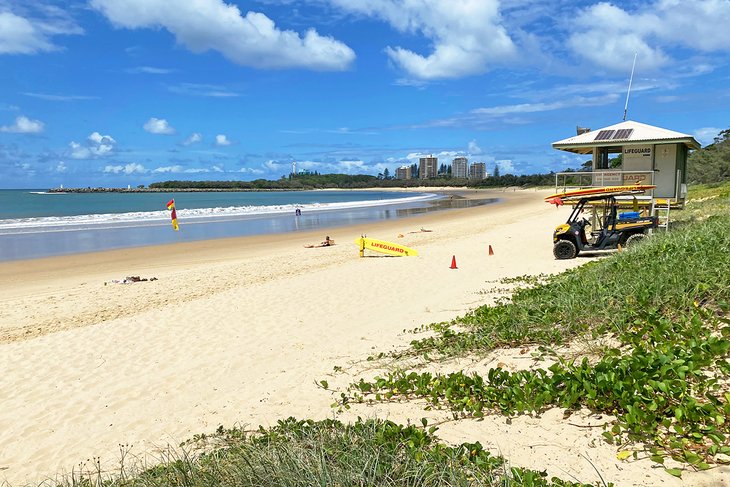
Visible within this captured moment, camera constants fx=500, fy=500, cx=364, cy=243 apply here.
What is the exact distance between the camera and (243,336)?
7992 mm

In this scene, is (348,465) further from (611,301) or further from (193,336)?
(193,336)

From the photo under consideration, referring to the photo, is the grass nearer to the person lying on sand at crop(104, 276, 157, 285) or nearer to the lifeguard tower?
the lifeguard tower

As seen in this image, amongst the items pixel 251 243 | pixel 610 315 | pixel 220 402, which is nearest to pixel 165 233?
pixel 251 243

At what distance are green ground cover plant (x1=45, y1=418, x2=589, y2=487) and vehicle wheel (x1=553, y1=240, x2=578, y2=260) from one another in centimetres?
1063

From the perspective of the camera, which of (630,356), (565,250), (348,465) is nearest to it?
(348,465)

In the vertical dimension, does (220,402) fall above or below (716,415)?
below

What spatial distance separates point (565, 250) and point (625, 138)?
15.3 ft

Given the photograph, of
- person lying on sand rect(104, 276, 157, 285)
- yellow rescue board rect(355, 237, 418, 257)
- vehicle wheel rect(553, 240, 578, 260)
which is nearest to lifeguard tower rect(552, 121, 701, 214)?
vehicle wheel rect(553, 240, 578, 260)

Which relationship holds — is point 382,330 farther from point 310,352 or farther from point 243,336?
point 243,336

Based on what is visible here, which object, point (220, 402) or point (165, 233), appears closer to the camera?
point (220, 402)

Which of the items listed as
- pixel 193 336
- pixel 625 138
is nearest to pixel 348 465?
pixel 193 336

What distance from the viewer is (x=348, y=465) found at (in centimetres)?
302

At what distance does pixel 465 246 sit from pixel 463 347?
1188 centimetres

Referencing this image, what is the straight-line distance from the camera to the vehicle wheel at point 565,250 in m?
13.1
